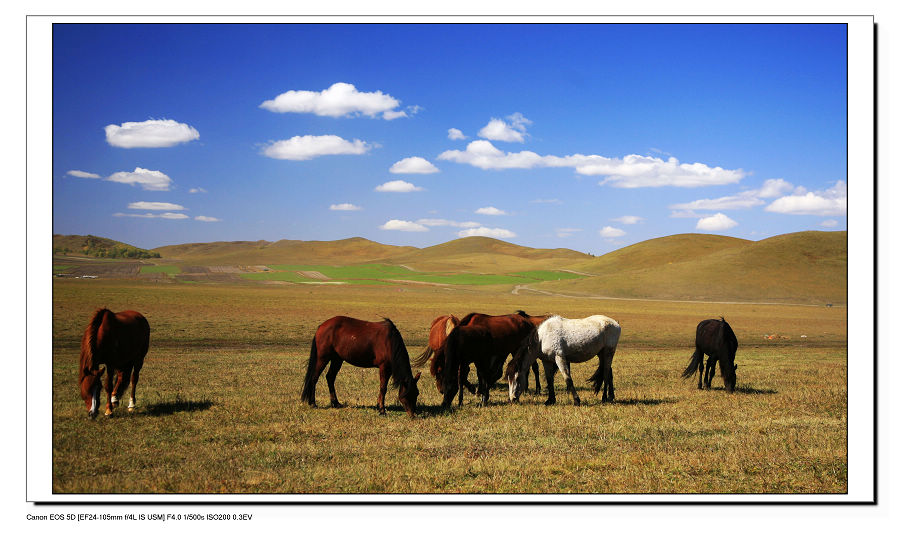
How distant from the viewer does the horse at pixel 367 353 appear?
9945 millimetres

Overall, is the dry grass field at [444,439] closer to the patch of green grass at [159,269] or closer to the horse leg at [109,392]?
the horse leg at [109,392]

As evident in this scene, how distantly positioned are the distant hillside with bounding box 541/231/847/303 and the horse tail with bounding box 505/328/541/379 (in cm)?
8109

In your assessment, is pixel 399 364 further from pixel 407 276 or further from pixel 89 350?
pixel 407 276

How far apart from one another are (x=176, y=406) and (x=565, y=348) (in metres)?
7.85

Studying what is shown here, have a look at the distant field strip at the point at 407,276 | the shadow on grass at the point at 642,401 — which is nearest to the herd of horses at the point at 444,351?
the shadow on grass at the point at 642,401

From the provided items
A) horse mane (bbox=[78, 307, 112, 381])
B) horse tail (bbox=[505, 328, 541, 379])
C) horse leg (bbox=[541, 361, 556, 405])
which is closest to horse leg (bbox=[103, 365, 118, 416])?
horse mane (bbox=[78, 307, 112, 381])

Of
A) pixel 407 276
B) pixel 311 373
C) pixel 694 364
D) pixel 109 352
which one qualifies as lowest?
pixel 694 364

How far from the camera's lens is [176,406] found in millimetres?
10516

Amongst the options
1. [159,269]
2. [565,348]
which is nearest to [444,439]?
[565,348]

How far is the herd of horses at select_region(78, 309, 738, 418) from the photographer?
9.36 metres

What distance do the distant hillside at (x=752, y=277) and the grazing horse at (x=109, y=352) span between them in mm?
86268

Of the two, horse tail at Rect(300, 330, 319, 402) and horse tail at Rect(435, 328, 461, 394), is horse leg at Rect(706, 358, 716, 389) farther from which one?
horse tail at Rect(300, 330, 319, 402)
